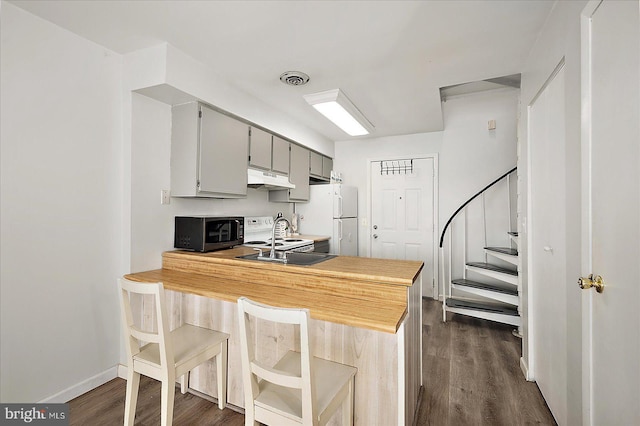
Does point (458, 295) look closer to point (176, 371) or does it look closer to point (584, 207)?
point (584, 207)

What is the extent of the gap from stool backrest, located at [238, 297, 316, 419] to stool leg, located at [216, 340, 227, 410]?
2.15 ft

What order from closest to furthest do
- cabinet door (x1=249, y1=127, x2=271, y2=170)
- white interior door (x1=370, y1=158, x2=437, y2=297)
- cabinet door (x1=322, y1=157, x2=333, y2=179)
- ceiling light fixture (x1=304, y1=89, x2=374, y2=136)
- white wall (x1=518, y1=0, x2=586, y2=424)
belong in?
white wall (x1=518, y1=0, x2=586, y2=424) → ceiling light fixture (x1=304, y1=89, x2=374, y2=136) → cabinet door (x1=249, y1=127, x2=271, y2=170) → white interior door (x1=370, y1=158, x2=437, y2=297) → cabinet door (x1=322, y1=157, x2=333, y2=179)

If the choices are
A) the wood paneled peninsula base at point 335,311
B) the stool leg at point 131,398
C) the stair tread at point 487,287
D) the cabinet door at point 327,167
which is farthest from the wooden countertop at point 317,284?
the cabinet door at point 327,167

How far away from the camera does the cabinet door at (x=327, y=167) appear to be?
4635mm

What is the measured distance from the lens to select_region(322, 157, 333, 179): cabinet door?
464 cm

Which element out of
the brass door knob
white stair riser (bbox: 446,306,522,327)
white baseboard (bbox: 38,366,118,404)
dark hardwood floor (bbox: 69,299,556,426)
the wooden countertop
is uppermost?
the brass door knob

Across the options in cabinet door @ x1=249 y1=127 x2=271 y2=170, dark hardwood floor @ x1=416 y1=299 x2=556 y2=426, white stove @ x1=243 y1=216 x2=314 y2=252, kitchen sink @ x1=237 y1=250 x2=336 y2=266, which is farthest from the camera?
white stove @ x1=243 y1=216 x2=314 y2=252

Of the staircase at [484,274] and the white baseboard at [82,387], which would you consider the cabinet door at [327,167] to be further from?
the white baseboard at [82,387]

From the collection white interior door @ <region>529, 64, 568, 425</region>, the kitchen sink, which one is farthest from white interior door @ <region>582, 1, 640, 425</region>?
the kitchen sink

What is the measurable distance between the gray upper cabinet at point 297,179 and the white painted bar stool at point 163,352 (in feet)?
7.28

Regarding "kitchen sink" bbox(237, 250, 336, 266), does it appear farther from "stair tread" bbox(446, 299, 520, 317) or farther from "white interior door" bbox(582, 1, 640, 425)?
"stair tread" bbox(446, 299, 520, 317)

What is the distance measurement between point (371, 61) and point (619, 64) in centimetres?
158

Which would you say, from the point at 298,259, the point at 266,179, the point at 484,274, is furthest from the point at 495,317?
the point at 266,179

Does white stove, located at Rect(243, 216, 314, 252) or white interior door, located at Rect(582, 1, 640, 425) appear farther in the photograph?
white stove, located at Rect(243, 216, 314, 252)
